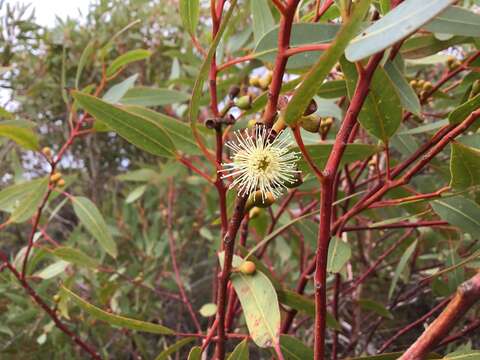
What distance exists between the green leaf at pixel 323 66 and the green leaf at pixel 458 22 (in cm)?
19

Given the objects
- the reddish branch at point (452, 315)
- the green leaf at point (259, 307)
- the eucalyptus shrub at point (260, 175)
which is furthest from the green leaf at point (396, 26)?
the green leaf at point (259, 307)

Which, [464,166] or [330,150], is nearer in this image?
[464,166]

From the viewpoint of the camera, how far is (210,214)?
6.86 ft

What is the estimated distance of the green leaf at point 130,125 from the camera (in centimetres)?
82

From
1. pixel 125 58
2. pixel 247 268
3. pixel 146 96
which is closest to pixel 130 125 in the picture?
pixel 247 268

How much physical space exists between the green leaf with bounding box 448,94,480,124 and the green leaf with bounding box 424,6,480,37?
0.09 meters

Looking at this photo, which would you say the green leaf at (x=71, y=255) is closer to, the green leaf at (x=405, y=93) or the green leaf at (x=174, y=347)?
the green leaf at (x=174, y=347)

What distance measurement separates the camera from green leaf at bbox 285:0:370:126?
475 millimetres

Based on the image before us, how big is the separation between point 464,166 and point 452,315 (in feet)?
0.72

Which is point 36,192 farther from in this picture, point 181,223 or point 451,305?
point 181,223

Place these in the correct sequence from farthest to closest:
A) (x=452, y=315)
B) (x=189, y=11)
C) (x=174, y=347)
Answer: (x=174, y=347)
(x=189, y=11)
(x=452, y=315)

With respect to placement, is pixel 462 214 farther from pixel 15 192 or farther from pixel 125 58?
pixel 15 192

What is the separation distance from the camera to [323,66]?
50cm

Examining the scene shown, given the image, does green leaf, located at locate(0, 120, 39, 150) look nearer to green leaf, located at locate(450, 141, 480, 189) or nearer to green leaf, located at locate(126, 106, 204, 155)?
green leaf, located at locate(126, 106, 204, 155)
